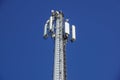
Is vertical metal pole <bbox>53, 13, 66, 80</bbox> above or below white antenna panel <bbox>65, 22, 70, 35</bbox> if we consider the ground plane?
below

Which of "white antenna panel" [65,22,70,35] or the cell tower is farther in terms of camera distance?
"white antenna panel" [65,22,70,35]

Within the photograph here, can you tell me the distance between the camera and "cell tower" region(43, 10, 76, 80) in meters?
51.4

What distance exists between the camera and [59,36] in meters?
56.7

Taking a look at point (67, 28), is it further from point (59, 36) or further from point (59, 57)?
point (59, 57)

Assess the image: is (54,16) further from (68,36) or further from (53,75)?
(53,75)

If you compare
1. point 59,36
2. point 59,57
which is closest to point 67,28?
point 59,36

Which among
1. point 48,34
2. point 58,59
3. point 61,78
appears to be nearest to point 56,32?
point 48,34

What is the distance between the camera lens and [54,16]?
61.9 metres

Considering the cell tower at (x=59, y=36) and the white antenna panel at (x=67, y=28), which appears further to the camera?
the white antenna panel at (x=67, y=28)

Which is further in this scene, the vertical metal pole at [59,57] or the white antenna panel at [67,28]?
the white antenna panel at [67,28]

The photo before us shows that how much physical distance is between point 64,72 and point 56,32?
29.4 feet

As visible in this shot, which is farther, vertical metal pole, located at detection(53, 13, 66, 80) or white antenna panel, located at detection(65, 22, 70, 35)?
white antenna panel, located at detection(65, 22, 70, 35)

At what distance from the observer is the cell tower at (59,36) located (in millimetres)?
51375

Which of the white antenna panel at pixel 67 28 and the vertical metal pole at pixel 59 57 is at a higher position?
the white antenna panel at pixel 67 28
